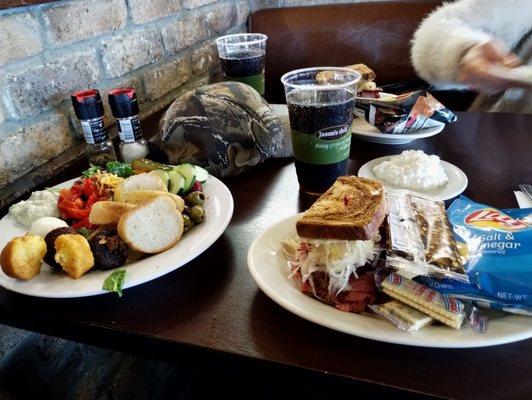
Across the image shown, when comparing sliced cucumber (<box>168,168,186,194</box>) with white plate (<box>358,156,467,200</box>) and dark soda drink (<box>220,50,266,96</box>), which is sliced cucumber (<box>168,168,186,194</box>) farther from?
dark soda drink (<box>220,50,266,96</box>)

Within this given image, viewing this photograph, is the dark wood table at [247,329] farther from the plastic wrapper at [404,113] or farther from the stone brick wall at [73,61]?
the stone brick wall at [73,61]

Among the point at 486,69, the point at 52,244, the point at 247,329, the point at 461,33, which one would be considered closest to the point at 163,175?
the point at 52,244

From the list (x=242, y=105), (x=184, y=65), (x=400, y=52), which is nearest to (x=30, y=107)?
(x=242, y=105)

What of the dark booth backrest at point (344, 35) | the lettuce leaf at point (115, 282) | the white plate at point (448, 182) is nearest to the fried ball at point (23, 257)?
the lettuce leaf at point (115, 282)

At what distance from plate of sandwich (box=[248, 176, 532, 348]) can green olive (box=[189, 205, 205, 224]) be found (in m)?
0.13

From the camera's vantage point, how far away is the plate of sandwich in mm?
451

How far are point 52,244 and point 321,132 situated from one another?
46 cm

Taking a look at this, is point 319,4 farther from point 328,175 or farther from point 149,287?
point 149,287

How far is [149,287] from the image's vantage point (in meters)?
0.60

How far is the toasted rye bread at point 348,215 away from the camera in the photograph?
510 millimetres

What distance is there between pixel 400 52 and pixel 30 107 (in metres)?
1.48

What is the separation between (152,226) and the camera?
2.06 ft

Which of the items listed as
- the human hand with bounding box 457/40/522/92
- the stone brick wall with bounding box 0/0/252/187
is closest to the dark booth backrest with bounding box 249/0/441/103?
the stone brick wall with bounding box 0/0/252/187

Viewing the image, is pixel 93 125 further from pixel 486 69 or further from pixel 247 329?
pixel 486 69
